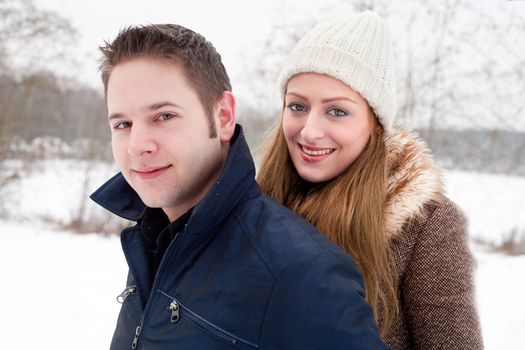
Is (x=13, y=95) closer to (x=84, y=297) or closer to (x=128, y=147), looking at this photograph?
(x=84, y=297)

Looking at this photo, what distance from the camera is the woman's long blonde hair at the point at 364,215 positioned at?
5.10 feet

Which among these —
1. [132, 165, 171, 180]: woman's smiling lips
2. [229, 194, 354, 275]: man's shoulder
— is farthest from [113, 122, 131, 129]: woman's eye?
[229, 194, 354, 275]: man's shoulder

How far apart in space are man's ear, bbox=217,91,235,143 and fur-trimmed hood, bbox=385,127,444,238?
61 cm

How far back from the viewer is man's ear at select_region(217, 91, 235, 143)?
4.40 ft

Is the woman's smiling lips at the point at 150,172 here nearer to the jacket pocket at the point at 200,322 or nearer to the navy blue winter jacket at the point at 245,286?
the navy blue winter jacket at the point at 245,286

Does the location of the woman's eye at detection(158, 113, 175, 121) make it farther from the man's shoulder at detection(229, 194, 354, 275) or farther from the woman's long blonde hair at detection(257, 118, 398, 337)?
the woman's long blonde hair at detection(257, 118, 398, 337)

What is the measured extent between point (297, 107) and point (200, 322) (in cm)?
92

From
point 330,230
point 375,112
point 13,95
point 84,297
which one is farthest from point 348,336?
point 13,95

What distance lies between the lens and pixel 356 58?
1.68 metres

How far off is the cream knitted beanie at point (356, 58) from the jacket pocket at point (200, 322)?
900mm

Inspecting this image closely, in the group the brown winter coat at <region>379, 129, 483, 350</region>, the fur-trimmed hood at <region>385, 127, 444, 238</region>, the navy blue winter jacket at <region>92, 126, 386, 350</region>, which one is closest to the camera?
the navy blue winter jacket at <region>92, 126, 386, 350</region>

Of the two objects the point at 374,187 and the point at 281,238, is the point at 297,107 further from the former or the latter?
the point at 281,238

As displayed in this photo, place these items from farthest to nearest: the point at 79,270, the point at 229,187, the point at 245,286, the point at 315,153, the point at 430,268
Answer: the point at 79,270, the point at 315,153, the point at 430,268, the point at 229,187, the point at 245,286

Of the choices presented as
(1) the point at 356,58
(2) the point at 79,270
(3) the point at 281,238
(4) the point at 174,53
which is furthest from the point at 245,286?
(2) the point at 79,270
